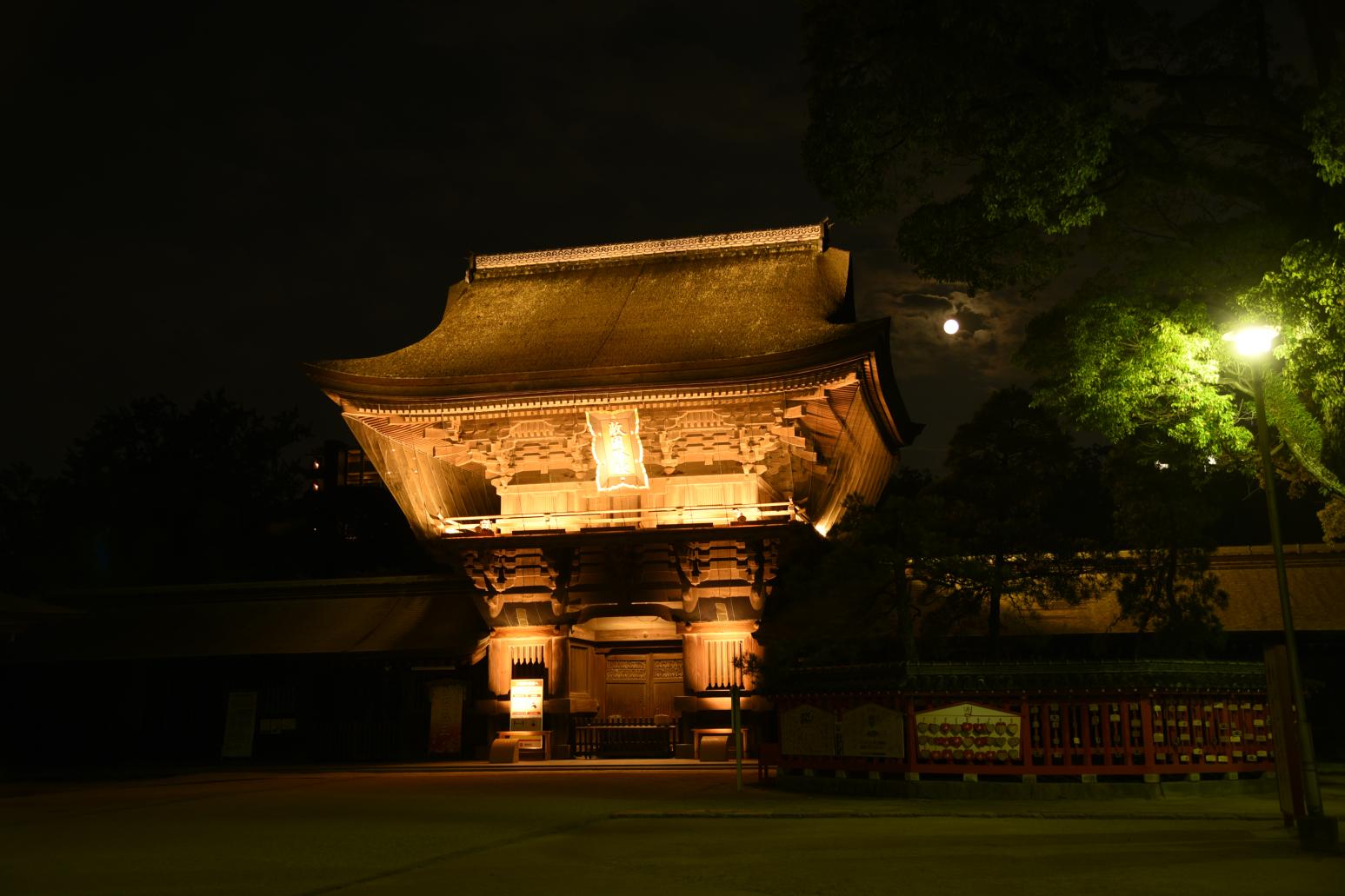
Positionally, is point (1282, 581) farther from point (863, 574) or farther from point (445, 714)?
point (445, 714)

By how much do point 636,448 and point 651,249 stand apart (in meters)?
6.60

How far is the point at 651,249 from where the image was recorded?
28609mm

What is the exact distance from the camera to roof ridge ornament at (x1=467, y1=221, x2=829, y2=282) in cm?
2773

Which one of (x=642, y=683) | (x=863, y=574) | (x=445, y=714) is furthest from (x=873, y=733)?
(x=642, y=683)

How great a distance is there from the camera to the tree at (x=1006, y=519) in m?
18.5

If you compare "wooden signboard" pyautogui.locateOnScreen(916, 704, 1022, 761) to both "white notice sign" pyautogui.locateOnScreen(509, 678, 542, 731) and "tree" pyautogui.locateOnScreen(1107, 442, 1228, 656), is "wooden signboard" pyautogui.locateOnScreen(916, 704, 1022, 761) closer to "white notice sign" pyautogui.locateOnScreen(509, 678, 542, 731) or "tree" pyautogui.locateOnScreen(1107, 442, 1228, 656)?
"tree" pyautogui.locateOnScreen(1107, 442, 1228, 656)

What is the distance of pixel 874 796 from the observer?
14469mm

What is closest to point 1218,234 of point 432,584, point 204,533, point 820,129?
point 820,129

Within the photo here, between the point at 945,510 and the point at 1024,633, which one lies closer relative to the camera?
the point at 945,510

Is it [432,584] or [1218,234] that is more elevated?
[1218,234]

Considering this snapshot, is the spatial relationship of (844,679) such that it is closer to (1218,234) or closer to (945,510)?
Answer: (945,510)

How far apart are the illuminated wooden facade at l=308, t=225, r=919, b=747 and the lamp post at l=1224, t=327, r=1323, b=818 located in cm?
1077

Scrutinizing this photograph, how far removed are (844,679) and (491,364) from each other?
41.0 feet

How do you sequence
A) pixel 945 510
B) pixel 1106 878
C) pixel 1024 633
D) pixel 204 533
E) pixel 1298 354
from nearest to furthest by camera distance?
pixel 1106 878 < pixel 1298 354 < pixel 945 510 < pixel 1024 633 < pixel 204 533
